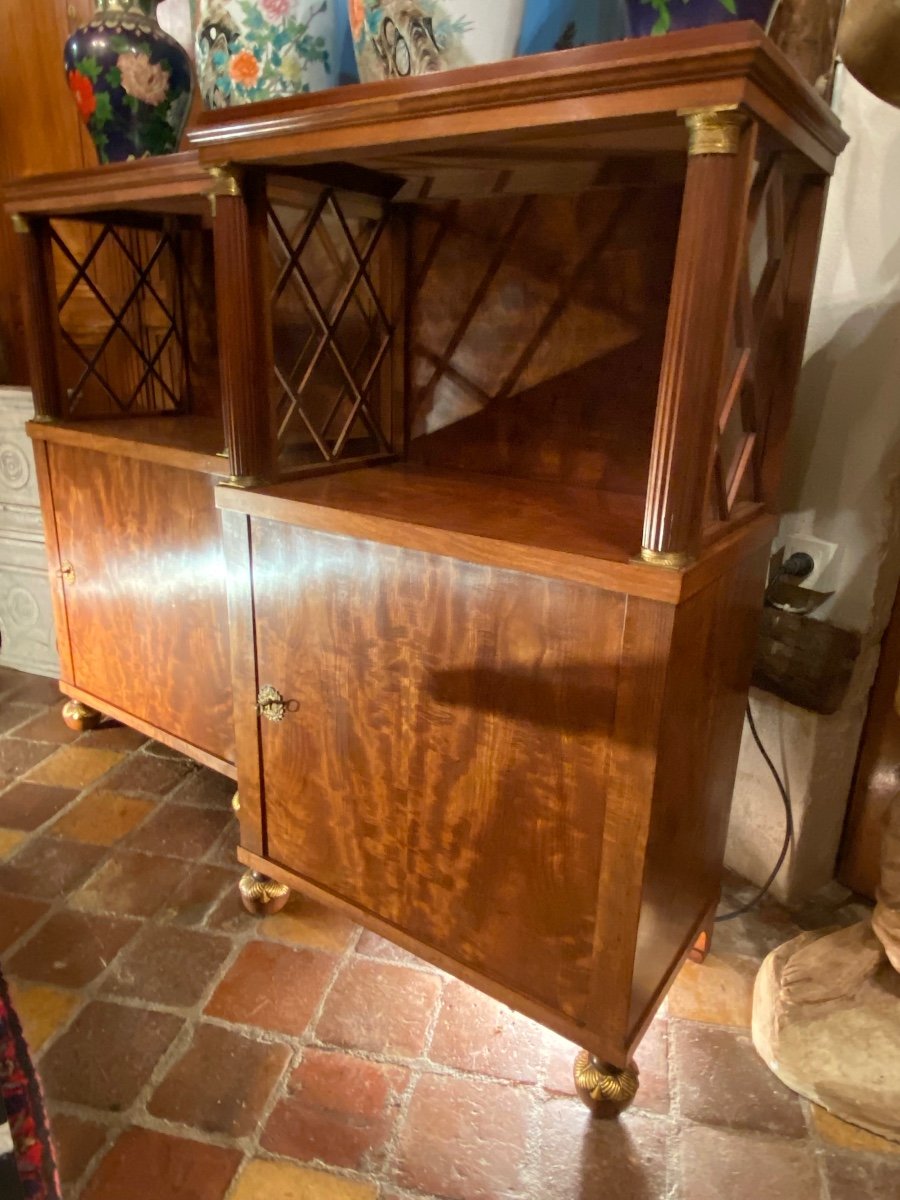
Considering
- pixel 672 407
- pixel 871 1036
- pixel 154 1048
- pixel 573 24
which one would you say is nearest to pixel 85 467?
pixel 154 1048

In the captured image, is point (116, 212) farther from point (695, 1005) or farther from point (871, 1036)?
point (871, 1036)

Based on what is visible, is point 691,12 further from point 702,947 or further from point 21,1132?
point 702,947

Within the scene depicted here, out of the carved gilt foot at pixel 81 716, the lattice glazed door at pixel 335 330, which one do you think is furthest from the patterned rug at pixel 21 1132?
the carved gilt foot at pixel 81 716

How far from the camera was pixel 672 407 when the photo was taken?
849mm

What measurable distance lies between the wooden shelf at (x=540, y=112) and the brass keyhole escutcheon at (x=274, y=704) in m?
0.77

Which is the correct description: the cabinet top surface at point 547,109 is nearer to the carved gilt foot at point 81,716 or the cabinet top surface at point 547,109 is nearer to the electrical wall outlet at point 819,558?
the electrical wall outlet at point 819,558

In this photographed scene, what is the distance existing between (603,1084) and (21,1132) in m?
0.80

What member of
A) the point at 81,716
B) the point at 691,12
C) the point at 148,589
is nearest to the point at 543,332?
the point at 691,12

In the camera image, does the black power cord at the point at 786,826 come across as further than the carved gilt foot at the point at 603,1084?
Yes

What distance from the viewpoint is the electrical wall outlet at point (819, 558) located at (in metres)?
1.39

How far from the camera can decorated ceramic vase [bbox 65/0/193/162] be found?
1.58 m

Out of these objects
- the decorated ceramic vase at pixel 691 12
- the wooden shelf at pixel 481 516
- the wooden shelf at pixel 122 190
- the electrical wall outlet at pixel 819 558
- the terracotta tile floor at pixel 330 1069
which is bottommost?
the terracotta tile floor at pixel 330 1069

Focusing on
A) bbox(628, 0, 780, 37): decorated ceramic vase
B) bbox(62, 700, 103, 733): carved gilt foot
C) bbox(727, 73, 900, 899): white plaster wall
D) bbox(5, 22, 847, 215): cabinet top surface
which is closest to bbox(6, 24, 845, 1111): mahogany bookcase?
bbox(5, 22, 847, 215): cabinet top surface

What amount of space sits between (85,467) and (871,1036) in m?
1.76
